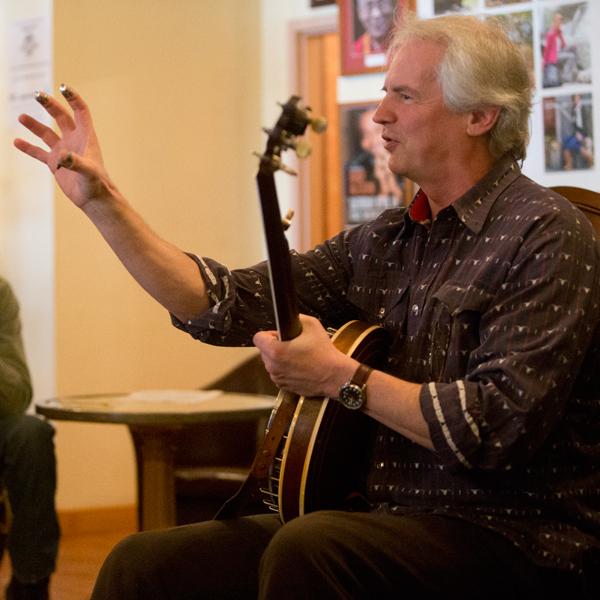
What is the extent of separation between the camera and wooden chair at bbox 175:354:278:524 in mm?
3547

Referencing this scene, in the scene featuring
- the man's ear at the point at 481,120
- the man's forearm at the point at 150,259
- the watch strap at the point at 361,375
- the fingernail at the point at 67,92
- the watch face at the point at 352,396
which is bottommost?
the watch face at the point at 352,396

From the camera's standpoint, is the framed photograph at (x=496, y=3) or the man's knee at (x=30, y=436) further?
the man's knee at (x=30, y=436)

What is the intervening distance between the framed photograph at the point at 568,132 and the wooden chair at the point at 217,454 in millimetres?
1406

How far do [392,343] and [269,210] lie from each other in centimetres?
36

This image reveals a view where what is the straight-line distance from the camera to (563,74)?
2.86 metres

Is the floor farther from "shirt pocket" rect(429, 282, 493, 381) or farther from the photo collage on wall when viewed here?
"shirt pocket" rect(429, 282, 493, 381)

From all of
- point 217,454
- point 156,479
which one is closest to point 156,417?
point 156,479

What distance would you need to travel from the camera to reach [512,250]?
161 centimetres

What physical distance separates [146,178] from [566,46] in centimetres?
231

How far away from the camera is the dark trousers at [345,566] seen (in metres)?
1.46

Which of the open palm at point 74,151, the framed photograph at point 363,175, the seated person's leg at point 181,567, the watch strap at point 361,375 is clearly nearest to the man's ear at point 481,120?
the watch strap at point 361,375

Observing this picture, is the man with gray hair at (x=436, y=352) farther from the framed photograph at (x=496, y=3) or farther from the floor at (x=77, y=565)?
the floor at (x=77, y=565)

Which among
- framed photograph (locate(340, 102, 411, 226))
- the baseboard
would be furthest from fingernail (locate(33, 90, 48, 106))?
the baseboard

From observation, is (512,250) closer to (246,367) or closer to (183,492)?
(183,492)
